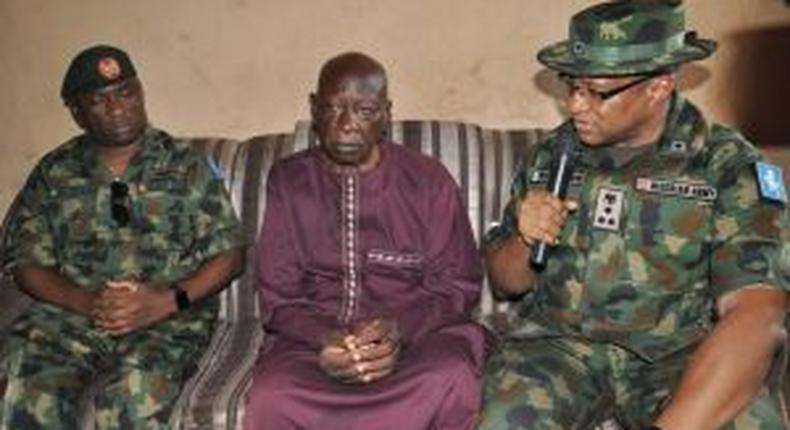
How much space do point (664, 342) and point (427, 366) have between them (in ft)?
2.09

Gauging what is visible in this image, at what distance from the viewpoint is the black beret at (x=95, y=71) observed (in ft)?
9.33

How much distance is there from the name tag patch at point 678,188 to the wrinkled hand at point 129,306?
55.9 inches

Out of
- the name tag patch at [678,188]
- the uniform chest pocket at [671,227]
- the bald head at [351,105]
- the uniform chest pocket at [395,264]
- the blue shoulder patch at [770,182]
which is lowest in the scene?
the uniform chest pocket at [395,264]

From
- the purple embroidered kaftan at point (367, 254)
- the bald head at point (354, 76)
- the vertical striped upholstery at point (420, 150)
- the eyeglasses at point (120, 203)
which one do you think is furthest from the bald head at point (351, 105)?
the eyeglasses at point (120, 203)

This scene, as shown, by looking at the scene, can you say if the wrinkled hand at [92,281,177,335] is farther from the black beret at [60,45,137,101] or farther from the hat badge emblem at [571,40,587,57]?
the hat badge emblem at [571,40,587,57]

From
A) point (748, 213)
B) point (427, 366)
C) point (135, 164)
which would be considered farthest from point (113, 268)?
point (748, 213)

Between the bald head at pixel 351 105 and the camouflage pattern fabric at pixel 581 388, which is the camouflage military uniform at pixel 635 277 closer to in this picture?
the camouflage pattern fabric at pixel 581 388

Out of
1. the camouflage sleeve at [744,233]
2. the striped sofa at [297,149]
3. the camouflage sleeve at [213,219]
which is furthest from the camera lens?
the striped sofa at [297,149]

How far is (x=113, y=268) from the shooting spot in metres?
2.98

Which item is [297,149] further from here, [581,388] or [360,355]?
[581,388]

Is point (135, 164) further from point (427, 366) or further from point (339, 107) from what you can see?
point (427, 366)

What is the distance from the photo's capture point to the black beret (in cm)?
284

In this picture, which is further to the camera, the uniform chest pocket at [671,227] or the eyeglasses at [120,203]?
the eyeglasses at [120,203]

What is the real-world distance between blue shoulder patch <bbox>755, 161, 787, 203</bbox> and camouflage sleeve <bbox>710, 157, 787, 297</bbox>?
0.01m
